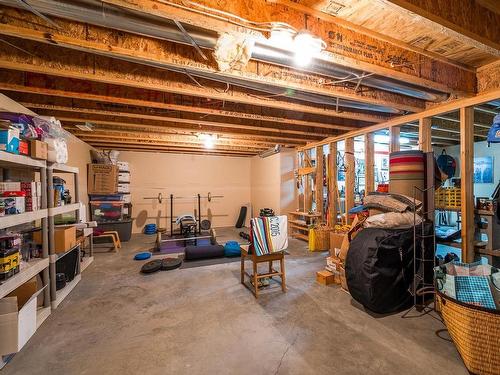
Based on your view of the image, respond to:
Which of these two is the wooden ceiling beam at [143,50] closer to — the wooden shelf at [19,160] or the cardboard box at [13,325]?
the wooden shelf at [19,160]

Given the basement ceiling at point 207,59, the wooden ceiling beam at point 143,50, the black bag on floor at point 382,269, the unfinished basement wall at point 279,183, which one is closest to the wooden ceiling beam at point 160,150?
the unfinished basement wall at point 279,183

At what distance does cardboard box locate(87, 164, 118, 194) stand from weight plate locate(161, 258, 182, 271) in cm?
266

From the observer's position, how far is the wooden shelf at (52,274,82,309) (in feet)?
8.01

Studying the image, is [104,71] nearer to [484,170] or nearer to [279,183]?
[279,183]

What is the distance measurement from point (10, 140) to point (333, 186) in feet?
16.0

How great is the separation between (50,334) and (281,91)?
321 centimetres

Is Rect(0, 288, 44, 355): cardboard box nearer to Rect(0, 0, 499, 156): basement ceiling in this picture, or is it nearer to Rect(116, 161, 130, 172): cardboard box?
Rect(0, 0, 499, 156): basement ceiling

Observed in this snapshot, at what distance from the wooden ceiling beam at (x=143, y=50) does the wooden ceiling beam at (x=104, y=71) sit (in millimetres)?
195

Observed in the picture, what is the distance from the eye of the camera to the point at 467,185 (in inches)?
102

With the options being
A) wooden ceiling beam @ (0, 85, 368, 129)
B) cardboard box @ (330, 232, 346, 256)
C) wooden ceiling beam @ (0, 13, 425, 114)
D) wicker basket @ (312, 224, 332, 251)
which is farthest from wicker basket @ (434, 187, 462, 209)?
wooden ceiling beam @ (0, 85, 368, 129)

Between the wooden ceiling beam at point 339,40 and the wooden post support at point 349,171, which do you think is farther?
the wooden post support at point 349,171

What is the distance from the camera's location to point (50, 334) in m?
1.99

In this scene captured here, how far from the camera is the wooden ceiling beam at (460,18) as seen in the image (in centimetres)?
136

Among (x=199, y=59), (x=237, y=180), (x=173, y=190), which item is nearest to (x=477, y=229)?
(x=199, y=59)
